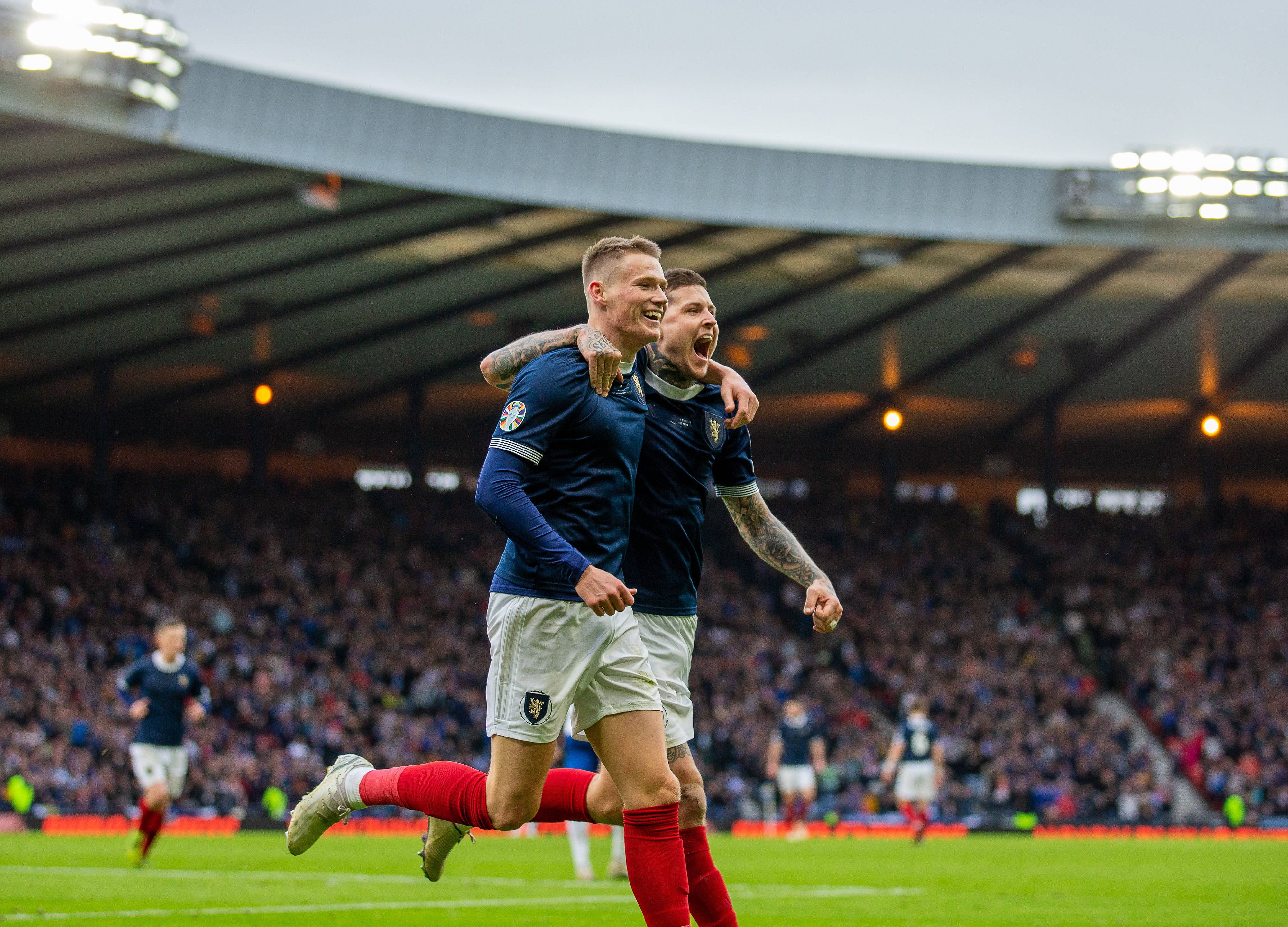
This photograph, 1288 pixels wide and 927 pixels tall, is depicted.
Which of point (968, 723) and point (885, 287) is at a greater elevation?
point (885, 287)

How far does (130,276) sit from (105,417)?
287 inches

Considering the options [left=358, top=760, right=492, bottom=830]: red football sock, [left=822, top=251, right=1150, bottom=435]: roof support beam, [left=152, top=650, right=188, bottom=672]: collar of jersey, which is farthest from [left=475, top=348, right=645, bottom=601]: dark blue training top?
[left=822, top=251, right=1150, bottom=435]: roof support beam

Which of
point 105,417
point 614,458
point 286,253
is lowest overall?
point 614,458

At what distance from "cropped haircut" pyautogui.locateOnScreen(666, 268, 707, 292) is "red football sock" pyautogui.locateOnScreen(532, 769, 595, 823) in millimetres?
1980

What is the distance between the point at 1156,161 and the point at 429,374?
57.7 feet

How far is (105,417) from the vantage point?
1265 inches

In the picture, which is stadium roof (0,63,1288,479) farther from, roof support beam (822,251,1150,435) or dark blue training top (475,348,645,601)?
dark blue training top (475,348,645,601)

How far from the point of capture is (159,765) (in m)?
11.9

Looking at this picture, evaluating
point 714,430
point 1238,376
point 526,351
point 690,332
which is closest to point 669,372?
point 690,332

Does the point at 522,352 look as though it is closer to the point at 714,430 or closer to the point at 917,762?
the point at 714,430

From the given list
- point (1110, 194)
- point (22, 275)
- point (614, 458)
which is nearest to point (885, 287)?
point (1110, 194)

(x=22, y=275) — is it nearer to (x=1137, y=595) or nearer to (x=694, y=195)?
(x=694, y=195)

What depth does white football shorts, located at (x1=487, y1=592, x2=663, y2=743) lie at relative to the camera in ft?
15.6

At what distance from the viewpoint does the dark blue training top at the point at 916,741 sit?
1836 centimetres
